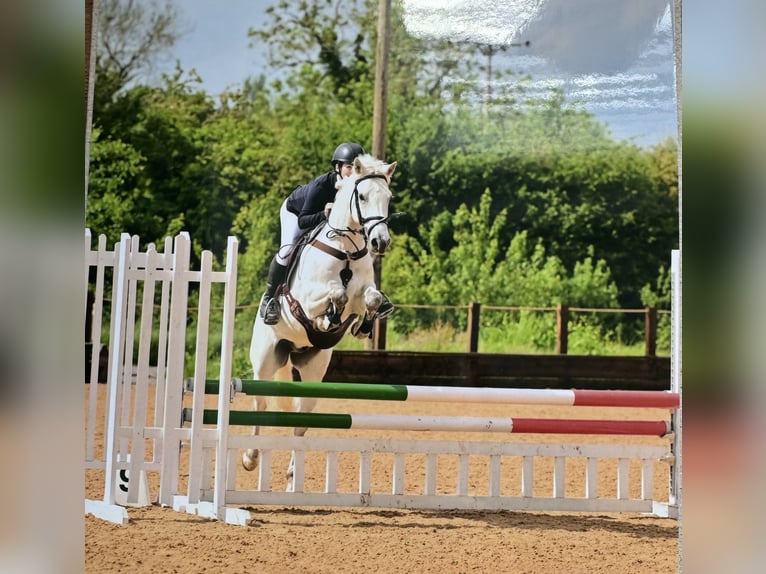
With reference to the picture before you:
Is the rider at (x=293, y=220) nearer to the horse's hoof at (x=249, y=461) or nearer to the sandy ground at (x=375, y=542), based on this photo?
the horse's hoof at (x=249, y=461)

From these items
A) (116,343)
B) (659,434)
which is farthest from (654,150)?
(116,343)

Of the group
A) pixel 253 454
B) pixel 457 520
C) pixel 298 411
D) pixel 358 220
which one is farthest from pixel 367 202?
pixel 457 520

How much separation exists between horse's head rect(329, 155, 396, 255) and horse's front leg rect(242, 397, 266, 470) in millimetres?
706

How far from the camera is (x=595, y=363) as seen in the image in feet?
11.9

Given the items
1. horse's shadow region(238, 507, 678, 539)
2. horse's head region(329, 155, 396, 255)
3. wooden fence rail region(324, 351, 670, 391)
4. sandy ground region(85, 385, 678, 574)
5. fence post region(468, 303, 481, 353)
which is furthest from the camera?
fence post region(468, 303, 481, 353)

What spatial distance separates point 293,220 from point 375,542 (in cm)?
121

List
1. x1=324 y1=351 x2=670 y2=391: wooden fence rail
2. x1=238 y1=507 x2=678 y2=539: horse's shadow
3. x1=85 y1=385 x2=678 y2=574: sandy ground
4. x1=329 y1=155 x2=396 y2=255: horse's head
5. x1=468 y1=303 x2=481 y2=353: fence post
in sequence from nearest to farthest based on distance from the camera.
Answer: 1. x1=85 y1=385 x2=678 y2=574: sandy ground
2. x1=238 y1=507 x2=678 y2=539: horse's shadow
3. x1=329 y1=155 x2=396 y2=255: horse's head
4. x1=324 y1=351 x2=670 y2=391: wooden fence rail
5. x1=468 y1=303 x2=481 y2=353: fence post

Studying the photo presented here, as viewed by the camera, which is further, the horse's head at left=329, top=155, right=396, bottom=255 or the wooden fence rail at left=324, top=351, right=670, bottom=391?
the wooden fence rail at left=324, top=351, right=670, bottom=391

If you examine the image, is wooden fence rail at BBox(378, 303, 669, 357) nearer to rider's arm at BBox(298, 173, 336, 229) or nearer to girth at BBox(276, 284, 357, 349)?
girth at BBox(276, 284, 357, 349)

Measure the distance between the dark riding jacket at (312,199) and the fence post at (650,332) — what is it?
1336 millimetres

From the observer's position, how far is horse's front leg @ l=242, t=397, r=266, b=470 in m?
3.42

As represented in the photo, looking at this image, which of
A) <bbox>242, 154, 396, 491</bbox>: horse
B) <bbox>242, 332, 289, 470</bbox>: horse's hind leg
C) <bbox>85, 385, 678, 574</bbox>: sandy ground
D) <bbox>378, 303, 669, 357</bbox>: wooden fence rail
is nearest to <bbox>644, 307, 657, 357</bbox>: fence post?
<bbox>378, 303, 669, 357</bbox>: wooden fence rail

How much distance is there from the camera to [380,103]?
11.4 feet
